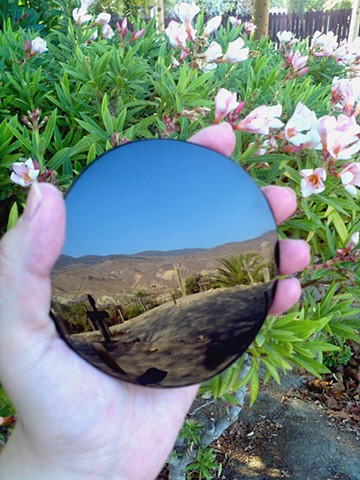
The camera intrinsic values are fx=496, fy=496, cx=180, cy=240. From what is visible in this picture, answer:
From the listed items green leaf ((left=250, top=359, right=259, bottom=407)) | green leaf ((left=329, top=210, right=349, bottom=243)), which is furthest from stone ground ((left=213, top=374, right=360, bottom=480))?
green leaf ((left=329, top=210, right=349, bottom=243))

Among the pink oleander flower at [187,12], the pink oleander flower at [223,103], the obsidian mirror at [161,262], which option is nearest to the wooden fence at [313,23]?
the pink oleander flower at [187,12]

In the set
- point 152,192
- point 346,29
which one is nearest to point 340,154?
point 152,192

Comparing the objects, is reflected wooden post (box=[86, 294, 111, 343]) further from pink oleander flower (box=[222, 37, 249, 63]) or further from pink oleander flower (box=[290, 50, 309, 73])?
pink oleander flower (box=[290, 50, 309, 73])

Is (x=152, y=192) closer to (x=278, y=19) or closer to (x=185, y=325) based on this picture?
(x=185, y=325)

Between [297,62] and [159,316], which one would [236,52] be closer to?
[297,62]

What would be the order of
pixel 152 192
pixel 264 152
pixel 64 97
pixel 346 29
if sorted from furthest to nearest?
pixel 346 29 < pixel 64 97 < pixel 264 152 < pixel 152 192
